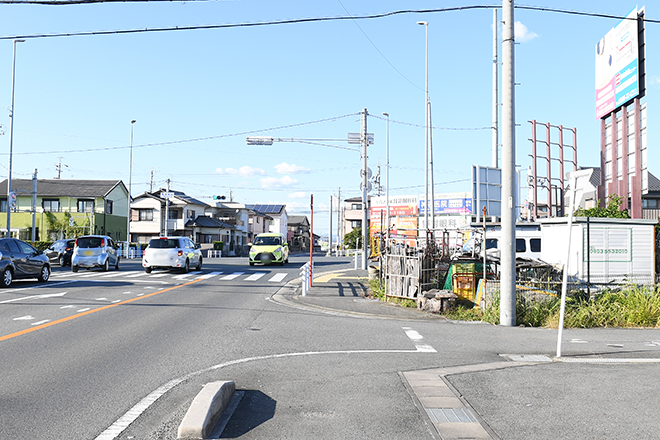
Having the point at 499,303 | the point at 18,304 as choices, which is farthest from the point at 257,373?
the point at 18,304

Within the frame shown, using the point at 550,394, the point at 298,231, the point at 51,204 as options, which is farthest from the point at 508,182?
the point at 298,231

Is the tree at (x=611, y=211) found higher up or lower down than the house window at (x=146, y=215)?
lower down

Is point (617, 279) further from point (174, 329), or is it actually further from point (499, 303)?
point (174, 329)

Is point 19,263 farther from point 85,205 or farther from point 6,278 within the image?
point 85,205

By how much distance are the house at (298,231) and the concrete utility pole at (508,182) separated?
327ft

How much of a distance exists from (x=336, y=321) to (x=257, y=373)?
487 centimetres

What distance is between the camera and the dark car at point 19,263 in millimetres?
16109

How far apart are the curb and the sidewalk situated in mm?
1844

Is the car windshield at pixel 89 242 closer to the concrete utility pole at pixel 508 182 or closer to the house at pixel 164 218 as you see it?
the concrete utility pole at pixel 508 182

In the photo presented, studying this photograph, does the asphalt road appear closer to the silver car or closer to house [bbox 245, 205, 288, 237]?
the silver car

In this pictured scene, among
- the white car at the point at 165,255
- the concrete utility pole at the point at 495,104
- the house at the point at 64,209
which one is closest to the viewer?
the white car at the point at 165,255

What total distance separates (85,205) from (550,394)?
56836mm

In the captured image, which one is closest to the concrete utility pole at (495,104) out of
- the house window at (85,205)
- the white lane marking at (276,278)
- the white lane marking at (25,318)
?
the white lane marking at (276,278)

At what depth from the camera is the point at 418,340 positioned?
29.9 feet
